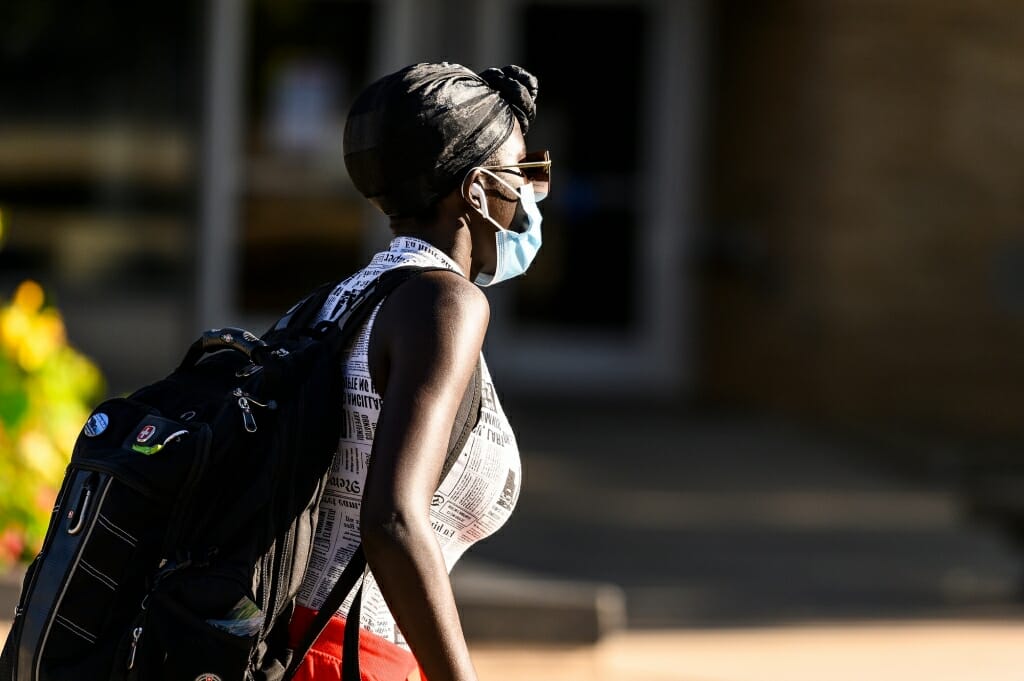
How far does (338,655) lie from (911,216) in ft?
29.0

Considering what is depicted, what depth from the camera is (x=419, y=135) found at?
84.4 inches

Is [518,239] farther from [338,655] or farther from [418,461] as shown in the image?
[338,655]

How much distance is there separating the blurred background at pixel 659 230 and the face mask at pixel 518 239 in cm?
494

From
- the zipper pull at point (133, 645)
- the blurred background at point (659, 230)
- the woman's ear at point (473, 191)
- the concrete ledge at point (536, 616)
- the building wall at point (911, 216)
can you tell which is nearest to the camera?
the zipper pull at point (133, 645)

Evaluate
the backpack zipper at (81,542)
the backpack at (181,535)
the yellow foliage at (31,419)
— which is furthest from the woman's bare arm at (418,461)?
the yellow foliage at (31,419)

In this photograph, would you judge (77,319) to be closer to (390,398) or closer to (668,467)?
(668,467)

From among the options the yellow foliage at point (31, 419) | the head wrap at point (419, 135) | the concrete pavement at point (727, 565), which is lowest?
the concrete pavement at point (727, 565)

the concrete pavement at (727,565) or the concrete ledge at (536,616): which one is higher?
the concrete ledge at (536,616)

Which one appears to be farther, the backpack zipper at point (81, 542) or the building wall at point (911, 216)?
the building wall at point (911, 216)

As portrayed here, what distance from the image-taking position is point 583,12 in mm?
11672

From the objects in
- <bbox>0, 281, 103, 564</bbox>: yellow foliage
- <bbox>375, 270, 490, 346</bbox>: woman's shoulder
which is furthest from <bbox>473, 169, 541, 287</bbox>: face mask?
<bbox>0, 281, 103, 564</bbox>: yellow foliage

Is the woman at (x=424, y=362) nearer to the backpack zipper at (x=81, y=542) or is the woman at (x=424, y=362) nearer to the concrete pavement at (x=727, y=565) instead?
the backpack zipper at (x=81, y=542)

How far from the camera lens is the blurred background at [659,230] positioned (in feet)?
28.1

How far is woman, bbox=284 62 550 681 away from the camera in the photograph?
1946 mm
